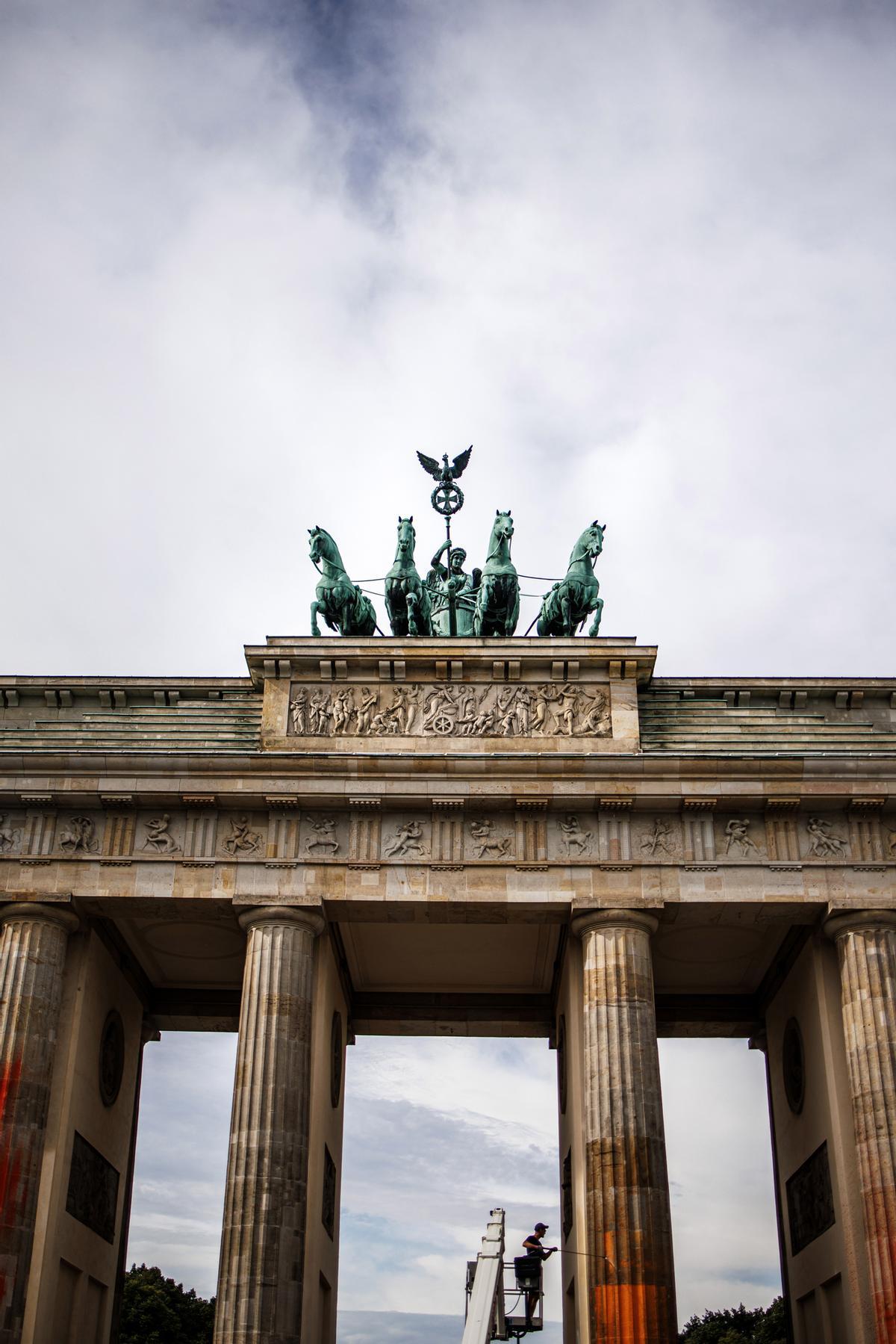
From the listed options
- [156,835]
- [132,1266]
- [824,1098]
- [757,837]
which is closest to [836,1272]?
[824,1098]

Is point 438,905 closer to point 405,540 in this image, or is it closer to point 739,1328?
point 405,540

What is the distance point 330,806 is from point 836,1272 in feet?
39.8

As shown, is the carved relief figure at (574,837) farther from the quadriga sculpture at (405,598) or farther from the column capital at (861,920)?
the quadriga sculpture at (405,598)

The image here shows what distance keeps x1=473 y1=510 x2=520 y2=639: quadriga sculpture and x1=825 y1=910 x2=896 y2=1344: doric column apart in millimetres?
9470

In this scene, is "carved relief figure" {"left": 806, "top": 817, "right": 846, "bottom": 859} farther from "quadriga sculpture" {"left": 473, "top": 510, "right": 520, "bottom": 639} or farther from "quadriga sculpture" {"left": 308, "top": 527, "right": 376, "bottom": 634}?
"quadriga sculpture" {"left": 308, "top": 527, "right": 376, "bottom": 634}

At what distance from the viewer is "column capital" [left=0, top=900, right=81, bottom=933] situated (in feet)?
81.4

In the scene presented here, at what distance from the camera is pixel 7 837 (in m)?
25.5

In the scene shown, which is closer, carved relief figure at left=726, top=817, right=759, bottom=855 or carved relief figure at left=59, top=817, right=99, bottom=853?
carved relief figure at left=726, top=817, right=759, bottom=855

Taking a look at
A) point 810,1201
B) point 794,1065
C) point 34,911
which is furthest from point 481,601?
point 810,1201

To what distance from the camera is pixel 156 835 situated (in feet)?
83.5

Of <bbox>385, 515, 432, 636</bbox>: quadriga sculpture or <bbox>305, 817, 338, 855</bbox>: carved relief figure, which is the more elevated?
<bbox>385, 515, 432, 636</bbox>: quadriga sculpture

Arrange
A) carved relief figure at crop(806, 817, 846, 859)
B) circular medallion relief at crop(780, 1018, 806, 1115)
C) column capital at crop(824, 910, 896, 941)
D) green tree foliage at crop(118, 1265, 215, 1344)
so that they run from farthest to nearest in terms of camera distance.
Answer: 1. green tree foliage at crop(118, 1265, 215, 1344)
2. circular medallion relief at crop(780, 1018, 806, 1115)
3. carved relief figure at crop(806, 817, 846, 859)
4. column capital at crop(824, 910, 896, 941)

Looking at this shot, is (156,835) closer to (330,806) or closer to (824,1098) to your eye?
(330,806)

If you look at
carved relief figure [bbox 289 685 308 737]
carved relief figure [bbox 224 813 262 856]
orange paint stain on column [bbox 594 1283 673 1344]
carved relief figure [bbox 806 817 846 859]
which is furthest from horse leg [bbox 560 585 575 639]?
orange paint stain on column [bbox 594 1283 673 1344]
